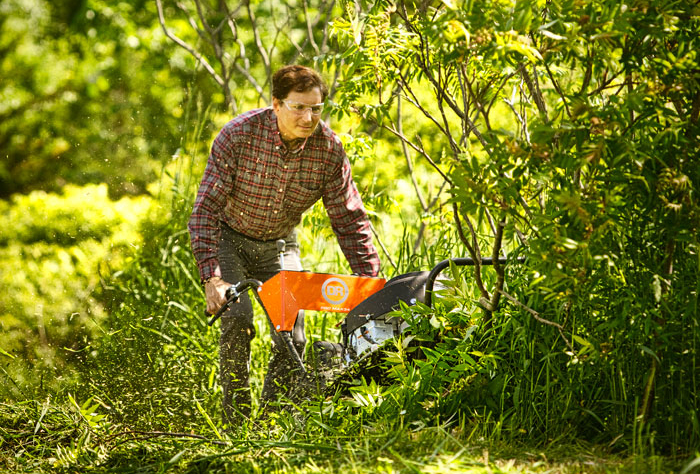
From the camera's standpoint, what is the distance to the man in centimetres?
319

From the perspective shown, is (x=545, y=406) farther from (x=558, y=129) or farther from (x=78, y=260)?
(x=78, y=260)

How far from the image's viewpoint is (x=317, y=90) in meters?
3.20

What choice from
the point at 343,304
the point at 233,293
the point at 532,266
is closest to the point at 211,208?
the point at 233,293

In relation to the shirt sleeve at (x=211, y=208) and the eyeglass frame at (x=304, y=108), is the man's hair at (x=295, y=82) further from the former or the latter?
the shirt sleeve at (x=211, y=208)

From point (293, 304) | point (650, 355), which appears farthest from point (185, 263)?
point (650, 355)

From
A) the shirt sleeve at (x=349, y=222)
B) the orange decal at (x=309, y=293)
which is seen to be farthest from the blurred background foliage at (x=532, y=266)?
the orange decal at (x=309, y=293)

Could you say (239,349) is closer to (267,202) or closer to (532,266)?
(267,202)

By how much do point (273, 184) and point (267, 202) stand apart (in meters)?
0.10

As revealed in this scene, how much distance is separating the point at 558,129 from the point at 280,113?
1.78 meters

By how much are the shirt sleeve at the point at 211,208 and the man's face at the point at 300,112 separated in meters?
0.30

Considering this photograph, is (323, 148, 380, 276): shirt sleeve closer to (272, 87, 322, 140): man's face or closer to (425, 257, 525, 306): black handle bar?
(272, 87, 322, 140): man's face

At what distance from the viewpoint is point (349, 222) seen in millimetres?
3471

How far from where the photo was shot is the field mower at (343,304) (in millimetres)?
2578

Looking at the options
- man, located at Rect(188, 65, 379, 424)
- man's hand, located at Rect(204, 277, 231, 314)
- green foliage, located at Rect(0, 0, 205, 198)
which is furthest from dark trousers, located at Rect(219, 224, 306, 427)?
green foliage, located at Rect(0, 0, 205, 198)
